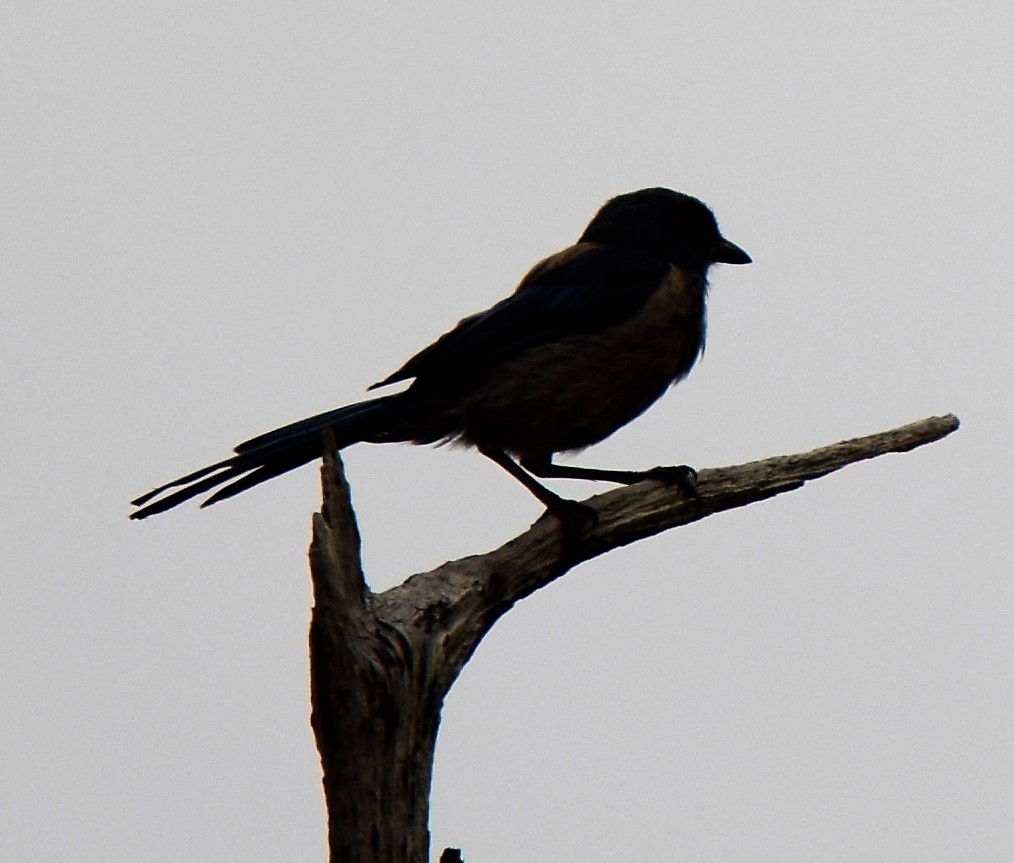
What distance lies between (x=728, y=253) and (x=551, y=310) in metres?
1.30

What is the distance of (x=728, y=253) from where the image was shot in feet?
23.5

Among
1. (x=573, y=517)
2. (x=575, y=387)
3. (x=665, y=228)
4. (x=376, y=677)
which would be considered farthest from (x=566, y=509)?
(x=665, y=228)

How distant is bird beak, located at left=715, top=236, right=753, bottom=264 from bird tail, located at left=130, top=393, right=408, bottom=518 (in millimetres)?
1961

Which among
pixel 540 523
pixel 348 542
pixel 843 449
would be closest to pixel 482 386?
pixel 540 523

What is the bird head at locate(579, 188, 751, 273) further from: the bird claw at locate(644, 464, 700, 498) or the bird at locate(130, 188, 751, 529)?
the bird claw at locate(644, 464, 700, 498)

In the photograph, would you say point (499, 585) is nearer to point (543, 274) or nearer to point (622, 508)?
point (622, 508)

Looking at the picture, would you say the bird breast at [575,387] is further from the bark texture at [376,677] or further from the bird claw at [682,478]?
the bark texture at [376,677]

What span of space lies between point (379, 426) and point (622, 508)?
93cm

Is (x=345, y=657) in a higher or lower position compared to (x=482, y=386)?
lower

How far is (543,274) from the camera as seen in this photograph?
645cm

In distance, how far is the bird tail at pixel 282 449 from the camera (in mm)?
5195

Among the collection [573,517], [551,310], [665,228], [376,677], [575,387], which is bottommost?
[376,677]

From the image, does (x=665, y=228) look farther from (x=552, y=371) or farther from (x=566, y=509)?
(x=566, y=509)

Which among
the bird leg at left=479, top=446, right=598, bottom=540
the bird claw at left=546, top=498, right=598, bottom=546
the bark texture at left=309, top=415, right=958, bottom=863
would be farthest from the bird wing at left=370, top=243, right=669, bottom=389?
the bark texture at left=309, top=415, right=958, bottom=863
